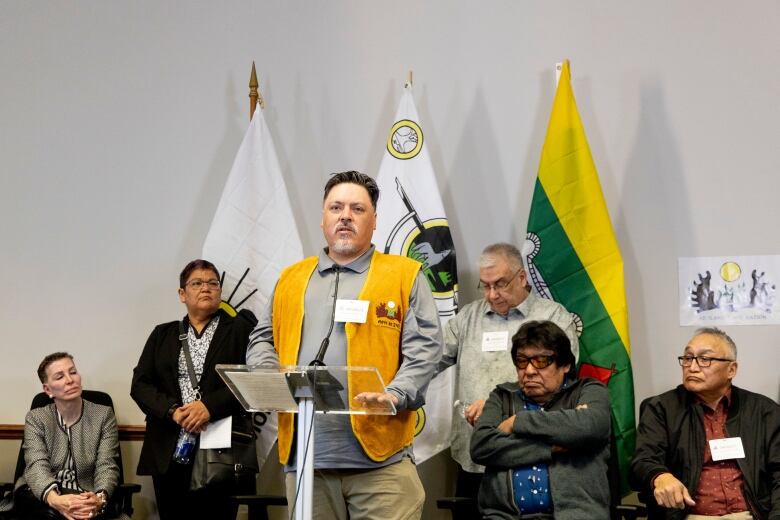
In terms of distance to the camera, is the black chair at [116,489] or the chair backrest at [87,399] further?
the chair backrest at [87,399]

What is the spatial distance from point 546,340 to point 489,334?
0.60 meters

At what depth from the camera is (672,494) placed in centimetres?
323

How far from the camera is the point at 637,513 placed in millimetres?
3395

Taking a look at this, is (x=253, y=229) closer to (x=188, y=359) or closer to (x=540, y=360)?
(x=188, y=359)

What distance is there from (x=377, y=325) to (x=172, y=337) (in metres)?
1.77

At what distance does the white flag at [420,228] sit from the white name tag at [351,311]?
56.6 inches

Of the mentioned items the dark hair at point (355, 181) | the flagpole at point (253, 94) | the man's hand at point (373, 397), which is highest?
the flagpole at point (253, 94)

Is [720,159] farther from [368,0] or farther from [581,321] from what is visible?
[368,0]

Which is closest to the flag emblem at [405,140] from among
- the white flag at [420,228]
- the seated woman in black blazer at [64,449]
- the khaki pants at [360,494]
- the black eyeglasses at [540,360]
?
the white flag at [420,228]

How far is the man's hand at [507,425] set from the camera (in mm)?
3225

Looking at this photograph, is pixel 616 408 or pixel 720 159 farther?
pixel 720 159

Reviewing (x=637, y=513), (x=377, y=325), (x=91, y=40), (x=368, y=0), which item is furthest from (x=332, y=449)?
(x=91, y=40)

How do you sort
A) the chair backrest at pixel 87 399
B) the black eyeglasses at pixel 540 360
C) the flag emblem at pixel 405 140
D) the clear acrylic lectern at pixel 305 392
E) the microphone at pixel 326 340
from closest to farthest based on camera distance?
1. the clear acrylic lectern at pixel 305 392
2. the microphone at pixel 326 340
3. the black eyeglasses at pixel 540 360
4. the chair backrest at pixel 87 399
5. the flag emblem at pixel 405 140

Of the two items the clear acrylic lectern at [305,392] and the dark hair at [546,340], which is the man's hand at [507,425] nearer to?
the dark hair at [546,340]
